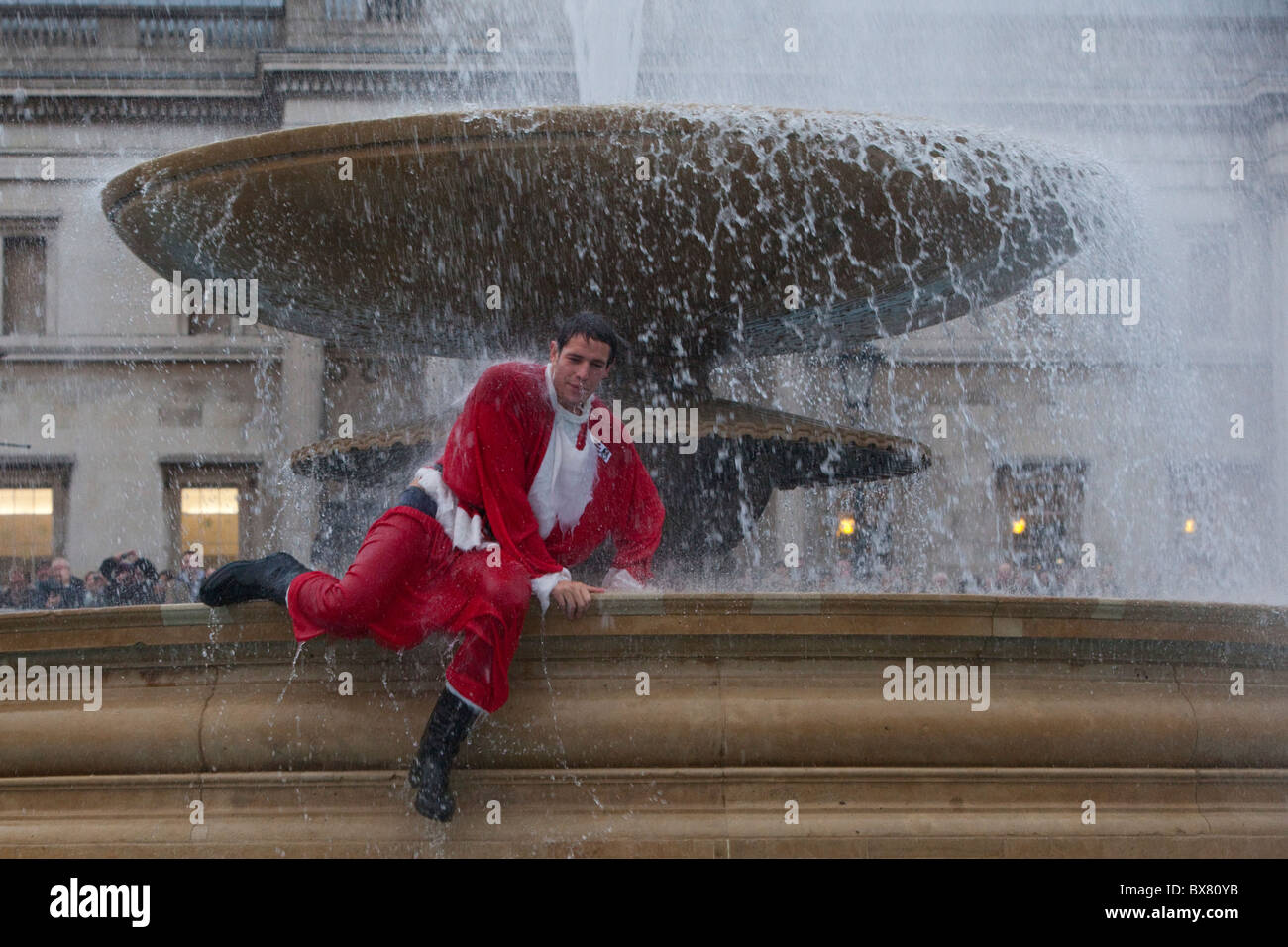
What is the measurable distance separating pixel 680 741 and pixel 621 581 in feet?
2.59

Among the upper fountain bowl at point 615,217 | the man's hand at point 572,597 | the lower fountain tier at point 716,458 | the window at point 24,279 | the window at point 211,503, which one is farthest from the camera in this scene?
the window at point 24,279

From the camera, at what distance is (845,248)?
17.6ft

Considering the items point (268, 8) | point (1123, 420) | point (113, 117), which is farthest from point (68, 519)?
point (1123, 420)

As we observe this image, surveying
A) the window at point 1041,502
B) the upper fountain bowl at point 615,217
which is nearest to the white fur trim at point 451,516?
the upper fountain bowl at point 615,217

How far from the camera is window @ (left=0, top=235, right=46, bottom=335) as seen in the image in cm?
2381

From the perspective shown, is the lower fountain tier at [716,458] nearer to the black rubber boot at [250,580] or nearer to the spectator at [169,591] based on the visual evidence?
the black rubber boot at [250,580]

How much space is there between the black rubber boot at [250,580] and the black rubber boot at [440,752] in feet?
1.84

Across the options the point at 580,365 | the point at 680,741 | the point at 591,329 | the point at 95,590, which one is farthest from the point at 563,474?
the point at 95,590

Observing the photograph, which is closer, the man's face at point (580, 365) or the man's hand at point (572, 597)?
the man's hand at point (572, 597)

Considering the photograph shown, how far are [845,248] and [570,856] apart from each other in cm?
295

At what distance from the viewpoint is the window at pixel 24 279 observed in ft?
78.1

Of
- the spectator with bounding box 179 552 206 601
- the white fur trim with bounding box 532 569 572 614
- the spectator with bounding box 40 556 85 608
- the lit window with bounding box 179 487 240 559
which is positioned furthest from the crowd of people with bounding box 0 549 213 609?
the white fur trim with bounding box 532 569 572 614

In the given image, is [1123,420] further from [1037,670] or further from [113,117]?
[1037,670]

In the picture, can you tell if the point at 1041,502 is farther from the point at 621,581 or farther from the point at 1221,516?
the point at 621,581
